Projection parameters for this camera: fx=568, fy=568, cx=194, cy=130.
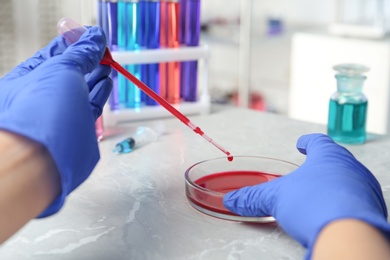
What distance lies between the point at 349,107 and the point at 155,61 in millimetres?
507

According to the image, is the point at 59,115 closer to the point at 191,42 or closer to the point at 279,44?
the point at 191,42

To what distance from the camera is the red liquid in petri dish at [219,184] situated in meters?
0.97

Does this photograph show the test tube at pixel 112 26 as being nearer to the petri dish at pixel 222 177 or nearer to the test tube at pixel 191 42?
the test tube at pixel 191 42

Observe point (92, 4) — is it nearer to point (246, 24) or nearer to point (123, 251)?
point (246, 24)

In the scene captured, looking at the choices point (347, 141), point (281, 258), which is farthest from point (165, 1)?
point (281, 258)

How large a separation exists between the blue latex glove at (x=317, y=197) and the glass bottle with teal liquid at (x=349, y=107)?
0.45 metres

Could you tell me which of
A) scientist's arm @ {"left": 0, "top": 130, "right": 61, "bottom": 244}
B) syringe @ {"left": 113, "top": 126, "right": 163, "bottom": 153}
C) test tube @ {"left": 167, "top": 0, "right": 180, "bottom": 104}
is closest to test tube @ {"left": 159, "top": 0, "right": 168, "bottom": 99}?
test tube @ {"left": 167, "top": 0, "right": 180, "bottom": 104}

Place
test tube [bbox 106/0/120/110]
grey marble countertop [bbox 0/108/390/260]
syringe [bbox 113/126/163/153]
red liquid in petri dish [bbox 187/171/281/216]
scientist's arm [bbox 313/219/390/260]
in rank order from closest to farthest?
scientist's arm [bbox 313/219/390/260]
grey marble countertop [bbox 0/108/390/260]
red liquid in petri dish [bbox 187/171/281/216]
syringe [bbox 113/126/163/153]
test tube [bbox 106/0/120/110]

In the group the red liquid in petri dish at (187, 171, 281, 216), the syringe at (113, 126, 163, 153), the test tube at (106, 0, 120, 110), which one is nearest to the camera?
the red liquid in petri dish at (187, 171, 281, 216)

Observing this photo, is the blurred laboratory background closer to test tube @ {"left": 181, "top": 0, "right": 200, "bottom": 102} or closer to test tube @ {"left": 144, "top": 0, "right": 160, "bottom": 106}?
test tube @ {"left": 181, "top": 0, "right": 200, "bottom": 102}

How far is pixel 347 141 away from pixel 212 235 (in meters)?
0.61

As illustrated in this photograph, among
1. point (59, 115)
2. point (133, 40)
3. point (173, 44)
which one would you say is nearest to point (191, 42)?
point (173, 44)

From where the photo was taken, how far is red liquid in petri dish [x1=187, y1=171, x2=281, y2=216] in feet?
3.19

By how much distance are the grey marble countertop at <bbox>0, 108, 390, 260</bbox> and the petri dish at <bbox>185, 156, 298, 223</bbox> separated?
19 millimetres
